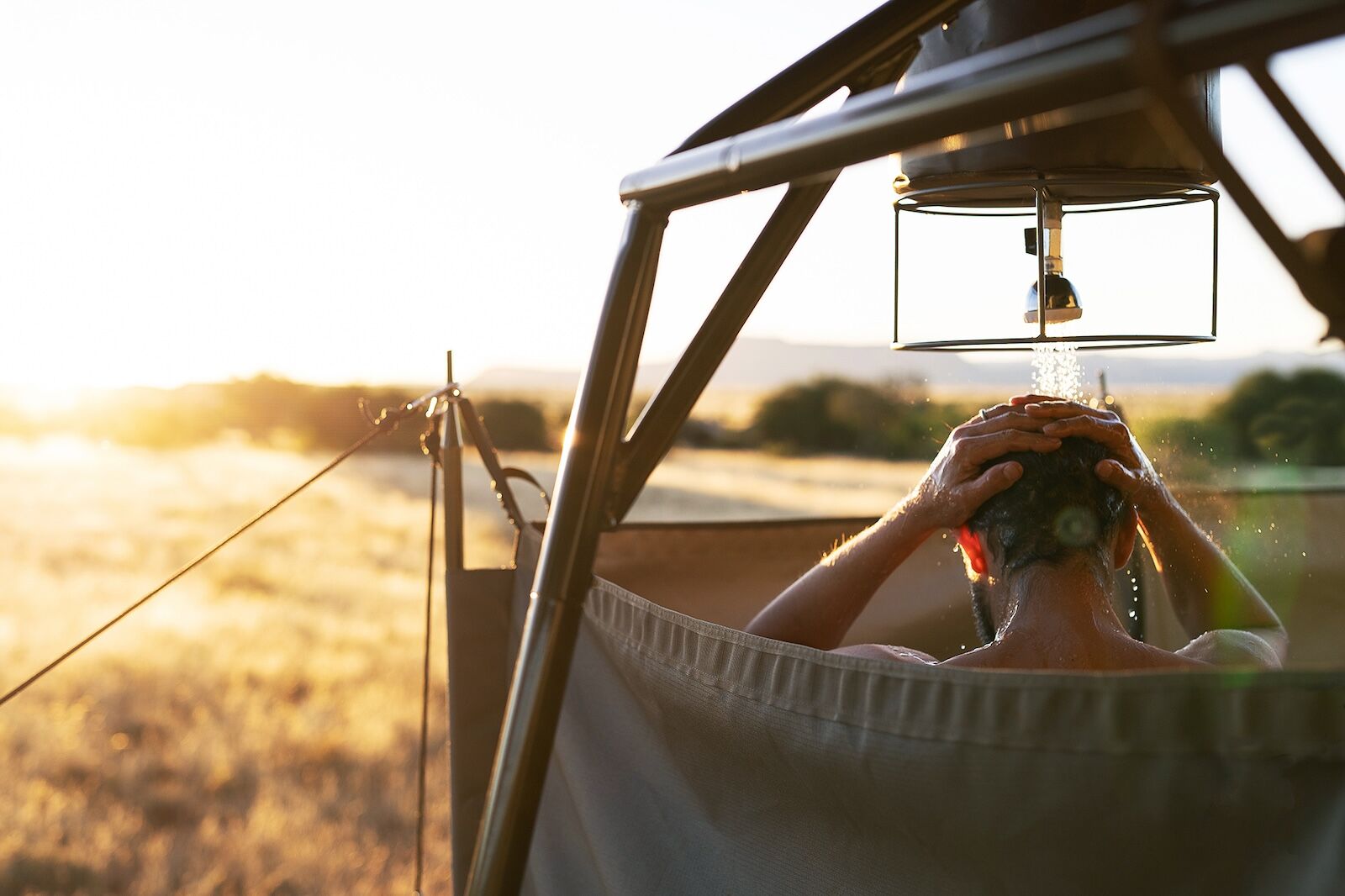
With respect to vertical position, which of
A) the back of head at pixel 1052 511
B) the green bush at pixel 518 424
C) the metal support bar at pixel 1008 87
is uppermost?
the metal support bar at pixel 1008 87

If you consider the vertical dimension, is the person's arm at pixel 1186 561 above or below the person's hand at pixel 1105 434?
below

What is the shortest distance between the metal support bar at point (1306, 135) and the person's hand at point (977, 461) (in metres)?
0.66

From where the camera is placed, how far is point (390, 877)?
4598mm

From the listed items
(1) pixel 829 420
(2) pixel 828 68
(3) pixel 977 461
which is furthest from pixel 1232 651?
(1) pixel 829 420

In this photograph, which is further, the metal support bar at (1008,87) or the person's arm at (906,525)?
the person's arm at (906,525)

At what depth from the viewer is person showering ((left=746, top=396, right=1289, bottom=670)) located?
1.24 m

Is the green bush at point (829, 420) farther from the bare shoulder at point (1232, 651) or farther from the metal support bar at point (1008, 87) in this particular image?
the metal support bar at point (1008, 87)

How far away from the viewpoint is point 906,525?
54.5 inches

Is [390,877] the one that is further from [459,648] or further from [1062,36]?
[1062,36]

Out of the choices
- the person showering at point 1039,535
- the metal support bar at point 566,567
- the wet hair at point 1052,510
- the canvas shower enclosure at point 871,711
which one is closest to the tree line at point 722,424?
the person showering at point 1039,535

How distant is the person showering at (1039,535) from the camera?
4.06ft

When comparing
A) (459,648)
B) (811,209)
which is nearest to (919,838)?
(811,209)

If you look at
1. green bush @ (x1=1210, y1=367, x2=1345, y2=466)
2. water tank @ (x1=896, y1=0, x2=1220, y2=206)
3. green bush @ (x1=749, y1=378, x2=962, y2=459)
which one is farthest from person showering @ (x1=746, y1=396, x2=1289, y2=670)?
green bush @ (x1=749, y1=378, x2=962, y2=459)

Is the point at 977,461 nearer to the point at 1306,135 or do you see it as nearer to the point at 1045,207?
the point at 1045,207
